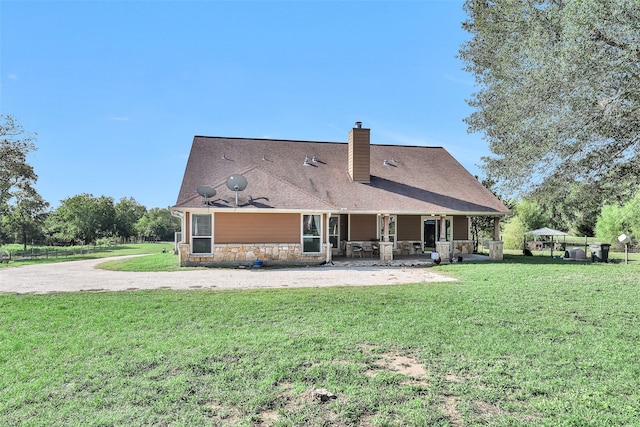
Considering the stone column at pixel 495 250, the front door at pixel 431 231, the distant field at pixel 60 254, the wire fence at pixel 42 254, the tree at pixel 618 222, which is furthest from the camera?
the tree at pixel 618 222

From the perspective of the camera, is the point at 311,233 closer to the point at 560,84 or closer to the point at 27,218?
the point at 560,84

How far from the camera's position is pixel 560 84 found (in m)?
9.55

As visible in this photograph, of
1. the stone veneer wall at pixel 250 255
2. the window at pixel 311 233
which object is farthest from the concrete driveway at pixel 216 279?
the window at pixel 311 233

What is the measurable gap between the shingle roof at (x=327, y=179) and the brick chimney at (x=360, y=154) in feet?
1.72

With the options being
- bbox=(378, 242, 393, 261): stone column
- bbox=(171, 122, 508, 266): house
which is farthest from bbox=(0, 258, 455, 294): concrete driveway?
bbox=(378, 242, 393, 261): stone column

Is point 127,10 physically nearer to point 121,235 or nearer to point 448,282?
point 448,282

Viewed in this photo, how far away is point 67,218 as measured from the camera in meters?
43.5

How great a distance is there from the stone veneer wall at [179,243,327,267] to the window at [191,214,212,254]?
243 millimetres

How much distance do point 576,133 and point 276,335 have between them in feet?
33.6

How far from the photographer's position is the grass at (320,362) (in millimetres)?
3131

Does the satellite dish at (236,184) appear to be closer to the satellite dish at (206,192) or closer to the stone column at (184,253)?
the satellite dish at (206,192)

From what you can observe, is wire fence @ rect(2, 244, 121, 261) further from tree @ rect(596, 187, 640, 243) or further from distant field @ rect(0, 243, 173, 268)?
tree @ rect(596, 187, 640, 243)

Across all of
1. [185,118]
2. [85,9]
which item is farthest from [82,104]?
[85,9]

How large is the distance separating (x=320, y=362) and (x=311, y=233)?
37.7 feet
